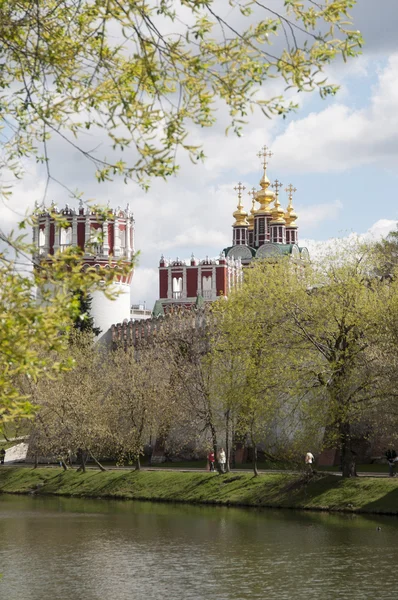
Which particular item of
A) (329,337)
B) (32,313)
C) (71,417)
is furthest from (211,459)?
(32,313)

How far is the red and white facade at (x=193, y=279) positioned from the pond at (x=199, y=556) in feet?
249

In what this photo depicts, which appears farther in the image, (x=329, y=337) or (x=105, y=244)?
(x=105, y=244)

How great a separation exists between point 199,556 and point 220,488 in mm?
16271

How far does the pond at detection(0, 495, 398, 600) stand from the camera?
82.5ft

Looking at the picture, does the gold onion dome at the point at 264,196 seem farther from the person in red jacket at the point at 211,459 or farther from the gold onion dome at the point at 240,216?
the person in red jacket at the point at 211,459

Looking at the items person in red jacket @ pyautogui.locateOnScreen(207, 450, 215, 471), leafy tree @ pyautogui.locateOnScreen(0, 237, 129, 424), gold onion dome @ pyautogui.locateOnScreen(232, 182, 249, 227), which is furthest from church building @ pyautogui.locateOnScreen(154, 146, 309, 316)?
leafy tree @ pyautogui.locateOnScreen(0, 237, 129, 424)

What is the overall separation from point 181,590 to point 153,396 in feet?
94.0

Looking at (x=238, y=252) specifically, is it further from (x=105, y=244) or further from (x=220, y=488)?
(x=220, y=488)

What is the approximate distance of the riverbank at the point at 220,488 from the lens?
39906mm

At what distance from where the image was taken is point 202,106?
39.4 feet

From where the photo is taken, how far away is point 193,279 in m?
120

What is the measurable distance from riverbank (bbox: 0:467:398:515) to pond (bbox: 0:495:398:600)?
3.87ft

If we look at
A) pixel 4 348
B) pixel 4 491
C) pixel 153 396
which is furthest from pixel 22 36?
pixel 4 491

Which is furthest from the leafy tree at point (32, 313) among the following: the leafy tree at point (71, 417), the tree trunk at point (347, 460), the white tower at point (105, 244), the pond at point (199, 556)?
the white tower at point (105, 244)
